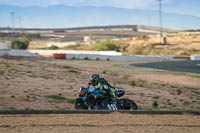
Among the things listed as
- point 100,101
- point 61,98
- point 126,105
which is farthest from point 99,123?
point 61,98

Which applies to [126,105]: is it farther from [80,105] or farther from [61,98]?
[61,98]

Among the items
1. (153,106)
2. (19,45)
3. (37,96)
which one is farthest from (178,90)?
(19,45)

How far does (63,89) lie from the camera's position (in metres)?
18.9

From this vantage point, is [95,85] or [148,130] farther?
[95,85]

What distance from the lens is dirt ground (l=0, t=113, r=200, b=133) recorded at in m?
9.30

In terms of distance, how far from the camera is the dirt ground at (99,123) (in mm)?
9297

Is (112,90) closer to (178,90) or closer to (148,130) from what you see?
(148,130)

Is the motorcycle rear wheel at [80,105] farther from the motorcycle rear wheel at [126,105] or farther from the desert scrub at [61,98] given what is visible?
the desert scrub at [61,98]

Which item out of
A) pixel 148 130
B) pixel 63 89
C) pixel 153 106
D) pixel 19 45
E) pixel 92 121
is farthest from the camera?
pixel 19 45

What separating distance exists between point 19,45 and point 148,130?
83509 mm

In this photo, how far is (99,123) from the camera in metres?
10.1

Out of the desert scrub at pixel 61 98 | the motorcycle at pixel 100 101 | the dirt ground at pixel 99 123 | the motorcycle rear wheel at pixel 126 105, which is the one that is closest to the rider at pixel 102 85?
the motorcycle at pixel 100 101

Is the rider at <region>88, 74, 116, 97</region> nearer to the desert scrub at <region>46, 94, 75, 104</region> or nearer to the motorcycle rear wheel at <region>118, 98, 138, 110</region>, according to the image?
the motorcycle rear wheel at <region>118, 98, 138, 110</region>

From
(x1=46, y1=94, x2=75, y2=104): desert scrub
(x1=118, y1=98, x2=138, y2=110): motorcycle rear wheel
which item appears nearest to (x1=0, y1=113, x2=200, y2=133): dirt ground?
(x1=118, y1=98, x2=138, y2=110): motorcycle rear wheel
